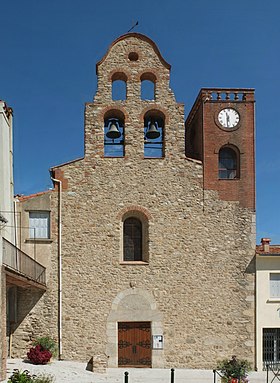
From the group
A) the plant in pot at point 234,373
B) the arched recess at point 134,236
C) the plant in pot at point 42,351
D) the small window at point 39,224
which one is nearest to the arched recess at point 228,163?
the arched recess at point 134,236

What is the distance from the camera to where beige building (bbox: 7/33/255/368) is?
2091 cm

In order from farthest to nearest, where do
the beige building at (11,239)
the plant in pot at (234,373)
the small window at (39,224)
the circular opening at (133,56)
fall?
the circular opening at (133,56), the small window at (39,224), the beige building at (11,239), the plant in pot at (234,373)

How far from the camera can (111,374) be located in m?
19.2

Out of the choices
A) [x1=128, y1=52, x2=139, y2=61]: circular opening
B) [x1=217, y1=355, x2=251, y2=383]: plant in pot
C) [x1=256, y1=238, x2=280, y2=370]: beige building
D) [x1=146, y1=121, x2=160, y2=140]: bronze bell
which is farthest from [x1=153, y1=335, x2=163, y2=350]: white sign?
[x1=128, y1=52, x2=139, y2=61]: circular opening

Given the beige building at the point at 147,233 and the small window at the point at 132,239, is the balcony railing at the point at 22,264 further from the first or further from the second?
the small window at the point at 132,239

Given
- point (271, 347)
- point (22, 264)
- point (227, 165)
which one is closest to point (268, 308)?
point (271, 347)

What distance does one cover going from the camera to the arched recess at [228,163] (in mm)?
22253

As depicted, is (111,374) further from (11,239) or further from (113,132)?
(113,132)

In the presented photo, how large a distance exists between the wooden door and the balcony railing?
161 inches

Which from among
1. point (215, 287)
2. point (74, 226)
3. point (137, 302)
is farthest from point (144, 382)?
point (74, 226)

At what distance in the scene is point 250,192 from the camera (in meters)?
21.9

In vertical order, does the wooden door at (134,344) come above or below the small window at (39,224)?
below

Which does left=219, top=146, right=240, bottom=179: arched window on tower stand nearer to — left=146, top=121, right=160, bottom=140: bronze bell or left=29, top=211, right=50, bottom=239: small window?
left=146, top=121, right=160, bottom=140: bronze bell

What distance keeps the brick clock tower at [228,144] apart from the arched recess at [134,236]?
3.28 meters
